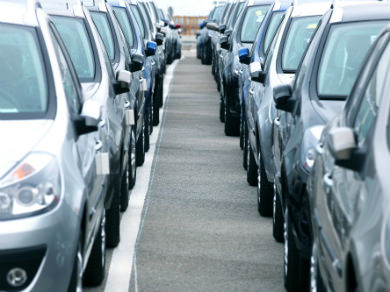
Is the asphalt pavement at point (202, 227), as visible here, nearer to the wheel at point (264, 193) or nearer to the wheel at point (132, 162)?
the wheel at point (264, 193)

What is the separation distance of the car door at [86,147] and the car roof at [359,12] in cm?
197

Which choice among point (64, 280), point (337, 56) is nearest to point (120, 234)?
point (337, 56)

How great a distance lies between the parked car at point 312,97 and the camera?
696 centimetres

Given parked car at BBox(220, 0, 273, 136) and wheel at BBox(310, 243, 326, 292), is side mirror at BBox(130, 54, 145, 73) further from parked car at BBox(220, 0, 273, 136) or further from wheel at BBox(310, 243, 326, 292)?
wheel at BBox(310, 243, 326, 292)

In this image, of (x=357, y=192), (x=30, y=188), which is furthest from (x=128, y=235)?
(x=357, y=192)

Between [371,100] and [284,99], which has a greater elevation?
[371,100]

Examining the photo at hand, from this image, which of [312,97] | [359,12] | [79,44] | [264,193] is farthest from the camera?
[264,193]

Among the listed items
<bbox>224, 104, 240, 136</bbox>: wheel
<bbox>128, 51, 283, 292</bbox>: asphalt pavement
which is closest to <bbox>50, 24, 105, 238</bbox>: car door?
<bbox>128, 51, 283, 292</bbox>: asphalt pavement

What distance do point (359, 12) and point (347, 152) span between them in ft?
11.5

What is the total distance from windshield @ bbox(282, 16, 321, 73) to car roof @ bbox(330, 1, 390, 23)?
6.33 ft

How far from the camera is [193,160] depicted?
14.1 meters

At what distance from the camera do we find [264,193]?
9.90 metres

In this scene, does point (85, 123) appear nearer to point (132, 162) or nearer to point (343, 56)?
point (343, 56)

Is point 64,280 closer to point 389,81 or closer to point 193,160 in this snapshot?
point 389,81
